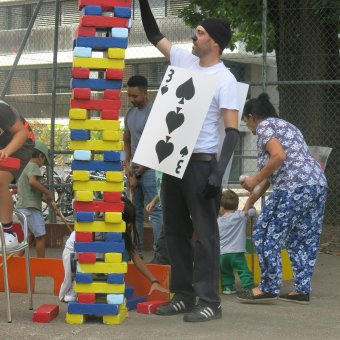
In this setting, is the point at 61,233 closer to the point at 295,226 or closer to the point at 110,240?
the point at 295,226

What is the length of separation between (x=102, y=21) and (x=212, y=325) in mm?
2085

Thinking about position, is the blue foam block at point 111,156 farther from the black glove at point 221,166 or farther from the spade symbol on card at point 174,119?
the black glove at point 221,166

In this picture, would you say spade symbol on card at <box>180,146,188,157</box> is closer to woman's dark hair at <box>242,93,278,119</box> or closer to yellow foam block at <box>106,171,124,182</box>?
yellow foam block at <box>106,171,124,182</box>

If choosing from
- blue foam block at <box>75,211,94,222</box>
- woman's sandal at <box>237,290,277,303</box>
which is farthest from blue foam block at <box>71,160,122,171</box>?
woman's sandal at <box>237,290,277,303</box>

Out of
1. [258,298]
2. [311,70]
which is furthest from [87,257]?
[311,70]

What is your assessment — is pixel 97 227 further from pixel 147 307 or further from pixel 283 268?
pixel 283 268

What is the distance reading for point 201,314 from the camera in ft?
20.9

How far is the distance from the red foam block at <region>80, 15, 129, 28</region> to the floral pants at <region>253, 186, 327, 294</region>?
81.3 inches

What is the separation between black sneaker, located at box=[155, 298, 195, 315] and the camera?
264 inches

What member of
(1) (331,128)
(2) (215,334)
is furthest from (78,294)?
(1) (331,128)

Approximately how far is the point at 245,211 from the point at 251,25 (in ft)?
28.8

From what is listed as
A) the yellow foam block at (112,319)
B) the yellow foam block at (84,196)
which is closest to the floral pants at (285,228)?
the yellow foam block at (112,319)

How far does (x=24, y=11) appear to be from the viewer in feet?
51.3

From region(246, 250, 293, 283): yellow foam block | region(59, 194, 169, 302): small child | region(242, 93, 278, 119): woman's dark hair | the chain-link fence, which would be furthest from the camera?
the chain-link fence
